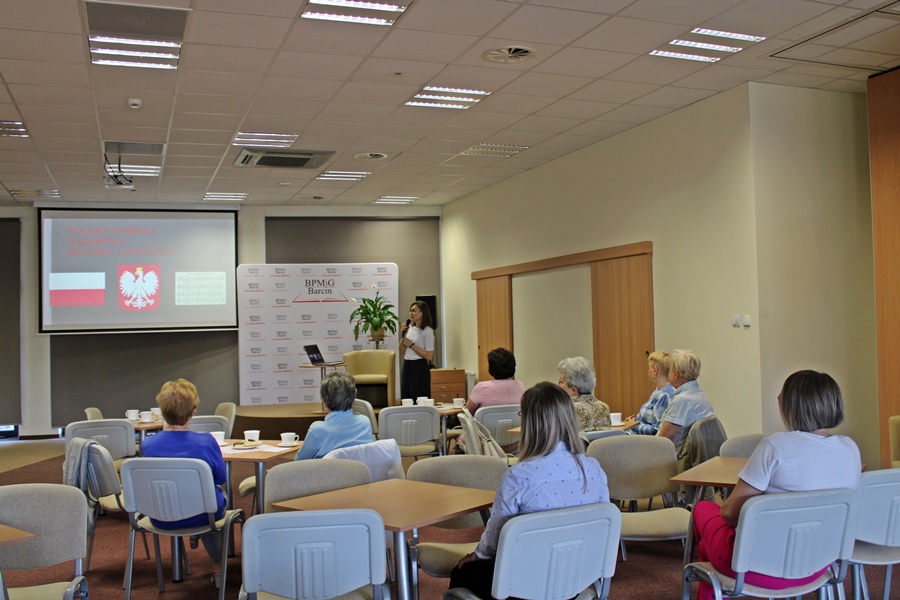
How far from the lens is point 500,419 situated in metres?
6.80

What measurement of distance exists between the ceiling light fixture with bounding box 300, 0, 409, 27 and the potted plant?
7.39 meters

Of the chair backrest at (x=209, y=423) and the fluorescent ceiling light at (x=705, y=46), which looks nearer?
the fluorescent ceiling light at (x=705, y=46)

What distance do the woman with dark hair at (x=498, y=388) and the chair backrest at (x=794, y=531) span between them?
13.0 ft

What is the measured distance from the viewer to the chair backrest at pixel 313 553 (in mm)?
2752

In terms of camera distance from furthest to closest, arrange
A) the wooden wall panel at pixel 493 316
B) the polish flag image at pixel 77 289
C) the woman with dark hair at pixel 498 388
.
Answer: the polish flag image at pixel 77 289
the wooden wall panel at pixel 493 316
the woman with dark hair at pixel 498 388

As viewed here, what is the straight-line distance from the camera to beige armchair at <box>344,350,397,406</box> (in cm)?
1145

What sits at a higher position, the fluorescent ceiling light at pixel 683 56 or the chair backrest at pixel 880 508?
the fluorescent ceiling light at pixel 683 56

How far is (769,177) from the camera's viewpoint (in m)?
7.05

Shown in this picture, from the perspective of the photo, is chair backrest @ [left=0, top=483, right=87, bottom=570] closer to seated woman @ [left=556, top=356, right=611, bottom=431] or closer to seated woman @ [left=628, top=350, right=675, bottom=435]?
seated woman @ [left=556, top=356, right=611, bottom=431]

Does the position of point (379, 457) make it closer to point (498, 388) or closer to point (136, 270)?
point (498, 388)

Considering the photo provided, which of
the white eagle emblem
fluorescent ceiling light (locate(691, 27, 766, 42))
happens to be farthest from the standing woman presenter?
fluorescent ceiling light (locate(691, 27, 766, 42))

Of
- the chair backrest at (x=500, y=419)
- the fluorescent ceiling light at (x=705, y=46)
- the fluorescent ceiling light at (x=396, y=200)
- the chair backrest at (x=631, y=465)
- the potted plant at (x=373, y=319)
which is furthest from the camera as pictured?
the fluorescent ceiling light at (x=396, y=200)

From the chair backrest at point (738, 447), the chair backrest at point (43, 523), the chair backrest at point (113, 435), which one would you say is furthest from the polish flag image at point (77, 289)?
the chair backrest at point (738, 447)

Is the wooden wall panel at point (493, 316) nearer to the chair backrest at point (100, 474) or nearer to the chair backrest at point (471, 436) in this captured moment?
the chair backrest at point (471, 436)
